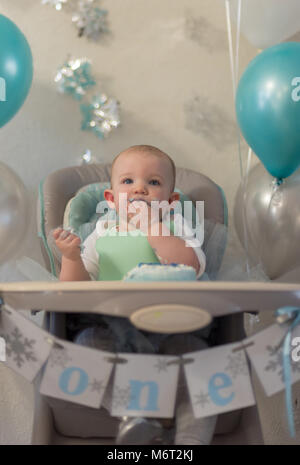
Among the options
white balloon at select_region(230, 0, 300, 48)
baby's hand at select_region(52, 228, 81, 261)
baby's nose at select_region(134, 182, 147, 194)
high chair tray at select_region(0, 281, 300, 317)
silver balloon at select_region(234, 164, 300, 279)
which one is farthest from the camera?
white balloon at select_region(230, 0, 300, 48)

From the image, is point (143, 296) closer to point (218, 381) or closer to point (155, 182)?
point (218, 381)

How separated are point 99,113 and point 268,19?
69 centimetres

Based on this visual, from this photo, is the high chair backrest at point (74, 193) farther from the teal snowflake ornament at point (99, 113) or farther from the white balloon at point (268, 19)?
the white balloon at point (268, 19)

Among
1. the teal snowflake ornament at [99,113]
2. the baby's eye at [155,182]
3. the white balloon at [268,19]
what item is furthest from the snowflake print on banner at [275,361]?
the teal snowflake ornament at [99,113]

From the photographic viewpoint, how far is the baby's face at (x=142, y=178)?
57.1 inches

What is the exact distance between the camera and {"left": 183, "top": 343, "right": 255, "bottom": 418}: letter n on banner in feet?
3.10

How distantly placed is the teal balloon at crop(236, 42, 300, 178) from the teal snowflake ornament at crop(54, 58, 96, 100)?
0.69 m

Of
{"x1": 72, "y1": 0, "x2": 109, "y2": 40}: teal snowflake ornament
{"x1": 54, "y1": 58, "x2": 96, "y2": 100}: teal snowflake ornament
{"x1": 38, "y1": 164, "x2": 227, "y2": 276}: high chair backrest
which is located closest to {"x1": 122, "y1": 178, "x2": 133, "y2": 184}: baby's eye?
{"x1": 38, "y1": 164, "x2": 227, "y2": 276}: high chair backrest

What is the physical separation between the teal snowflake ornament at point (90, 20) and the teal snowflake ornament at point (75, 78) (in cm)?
12

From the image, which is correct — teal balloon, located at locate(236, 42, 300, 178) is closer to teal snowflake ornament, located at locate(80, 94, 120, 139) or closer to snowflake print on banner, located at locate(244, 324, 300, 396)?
teal snowflake ornament, located at locate(80, 94, 120, 139)

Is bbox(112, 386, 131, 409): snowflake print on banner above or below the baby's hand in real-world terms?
below

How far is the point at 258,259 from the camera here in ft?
5.49

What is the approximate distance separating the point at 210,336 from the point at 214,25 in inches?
61.7

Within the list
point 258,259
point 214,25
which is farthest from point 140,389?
point 214,25
